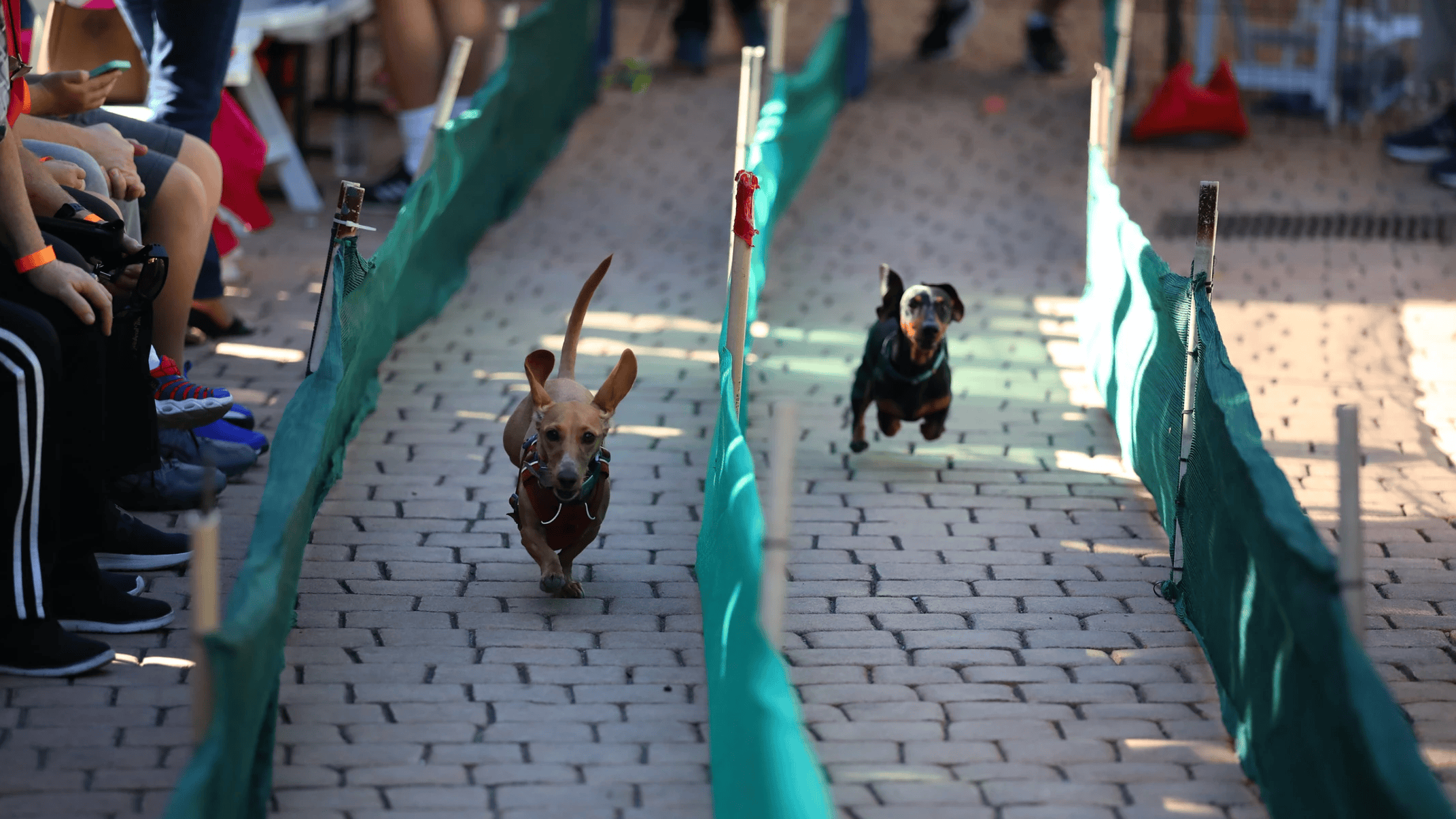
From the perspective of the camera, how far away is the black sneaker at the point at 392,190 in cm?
923

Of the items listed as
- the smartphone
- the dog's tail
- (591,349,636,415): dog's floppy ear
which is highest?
the smartphone

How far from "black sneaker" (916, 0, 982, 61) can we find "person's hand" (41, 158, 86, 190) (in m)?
9.80

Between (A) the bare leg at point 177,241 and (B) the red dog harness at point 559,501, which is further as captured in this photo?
(A) the bare leg at point 177,241

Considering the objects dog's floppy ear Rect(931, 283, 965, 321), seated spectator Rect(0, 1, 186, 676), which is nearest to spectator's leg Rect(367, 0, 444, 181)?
dog's floppy ear Rect(931, 283, 965, 321)

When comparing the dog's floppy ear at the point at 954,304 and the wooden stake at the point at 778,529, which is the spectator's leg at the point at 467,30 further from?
the wooden stake at the point at 778,529

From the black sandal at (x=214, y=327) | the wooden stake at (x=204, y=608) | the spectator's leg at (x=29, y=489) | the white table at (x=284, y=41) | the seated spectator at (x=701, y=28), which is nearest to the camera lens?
the wooden stake at (x=204, y=608)

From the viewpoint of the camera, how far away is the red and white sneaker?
4.98m

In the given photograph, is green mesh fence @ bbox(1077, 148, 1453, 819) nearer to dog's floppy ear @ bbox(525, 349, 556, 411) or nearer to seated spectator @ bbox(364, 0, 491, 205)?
dog's floppy ear @ bbox(525, 349, 556, 411)

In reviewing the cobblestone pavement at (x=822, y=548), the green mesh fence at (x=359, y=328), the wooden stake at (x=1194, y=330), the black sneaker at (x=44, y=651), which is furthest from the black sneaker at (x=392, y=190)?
the wooden stake at (x=1194, y=330)

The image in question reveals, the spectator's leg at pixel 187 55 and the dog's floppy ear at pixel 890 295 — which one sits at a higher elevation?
the spectator's leg at pixel 187 55

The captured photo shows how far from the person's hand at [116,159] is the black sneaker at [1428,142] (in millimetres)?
9158

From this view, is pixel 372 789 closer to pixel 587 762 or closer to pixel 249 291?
pixel 587 762

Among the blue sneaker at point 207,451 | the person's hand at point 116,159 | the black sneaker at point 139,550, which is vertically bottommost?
the black sneaker at point 139,550

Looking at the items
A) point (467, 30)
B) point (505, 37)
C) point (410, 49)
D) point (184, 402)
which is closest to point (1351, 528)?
point (184, 402)
